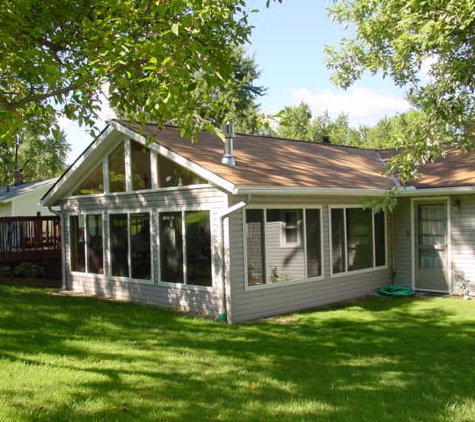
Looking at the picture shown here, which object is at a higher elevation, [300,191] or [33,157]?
[33,157]

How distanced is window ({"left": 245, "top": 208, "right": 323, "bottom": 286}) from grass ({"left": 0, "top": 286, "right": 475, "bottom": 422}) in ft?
2.88

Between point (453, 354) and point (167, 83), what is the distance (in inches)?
198

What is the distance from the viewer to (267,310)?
9.98 m

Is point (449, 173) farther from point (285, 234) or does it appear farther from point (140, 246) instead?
point (140, 246)

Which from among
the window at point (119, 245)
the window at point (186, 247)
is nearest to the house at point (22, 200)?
the window at point (119, 245)

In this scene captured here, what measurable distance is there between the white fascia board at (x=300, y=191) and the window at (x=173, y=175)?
1317mm

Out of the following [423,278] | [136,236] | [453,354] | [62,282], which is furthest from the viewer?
[62,282]

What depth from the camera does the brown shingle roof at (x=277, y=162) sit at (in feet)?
32.4

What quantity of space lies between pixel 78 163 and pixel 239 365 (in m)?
7.76

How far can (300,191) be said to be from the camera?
32.3ft

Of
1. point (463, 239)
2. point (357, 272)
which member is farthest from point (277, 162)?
point (463, 239)

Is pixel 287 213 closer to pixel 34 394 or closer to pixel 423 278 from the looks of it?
pixel 423 278

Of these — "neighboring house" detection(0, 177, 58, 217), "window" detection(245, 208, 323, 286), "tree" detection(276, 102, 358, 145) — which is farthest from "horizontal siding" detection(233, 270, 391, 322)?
"tree" detection(276, 102, 358, 145)

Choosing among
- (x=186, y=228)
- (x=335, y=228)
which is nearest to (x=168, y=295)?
(x=186, y=228)
